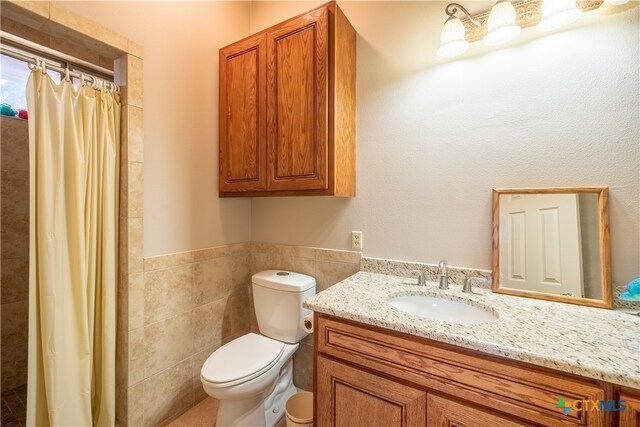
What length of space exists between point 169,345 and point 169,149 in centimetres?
115

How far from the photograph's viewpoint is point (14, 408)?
1.64m

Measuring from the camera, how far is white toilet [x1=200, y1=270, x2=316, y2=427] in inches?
50.1

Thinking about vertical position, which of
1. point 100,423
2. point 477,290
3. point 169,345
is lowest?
point 100,423

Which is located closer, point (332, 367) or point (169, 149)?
point (332, 367)

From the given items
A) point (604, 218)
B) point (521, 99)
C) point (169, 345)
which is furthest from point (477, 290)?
point (169, 345)

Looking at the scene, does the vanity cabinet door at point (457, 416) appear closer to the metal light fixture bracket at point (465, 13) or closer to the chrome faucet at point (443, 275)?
the chrome faucet at point (443, 275)

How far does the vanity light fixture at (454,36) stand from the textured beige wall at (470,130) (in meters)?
0.09

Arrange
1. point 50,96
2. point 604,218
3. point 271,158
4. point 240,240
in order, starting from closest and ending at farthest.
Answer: point 604,218, point 50,96, point 271,158, point 240,240

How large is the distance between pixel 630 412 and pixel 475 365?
0.32 meters

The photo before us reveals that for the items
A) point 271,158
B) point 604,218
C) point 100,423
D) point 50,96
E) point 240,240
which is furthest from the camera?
point 240,240

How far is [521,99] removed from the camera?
1.17 m

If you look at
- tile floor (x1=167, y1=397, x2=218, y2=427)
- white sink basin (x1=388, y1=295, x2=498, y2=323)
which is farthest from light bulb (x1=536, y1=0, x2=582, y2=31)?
tile floor (x1=167, y1=397, x2=218, y2=427)

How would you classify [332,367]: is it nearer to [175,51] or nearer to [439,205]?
[439,205]

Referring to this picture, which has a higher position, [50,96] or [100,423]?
[50,96]
